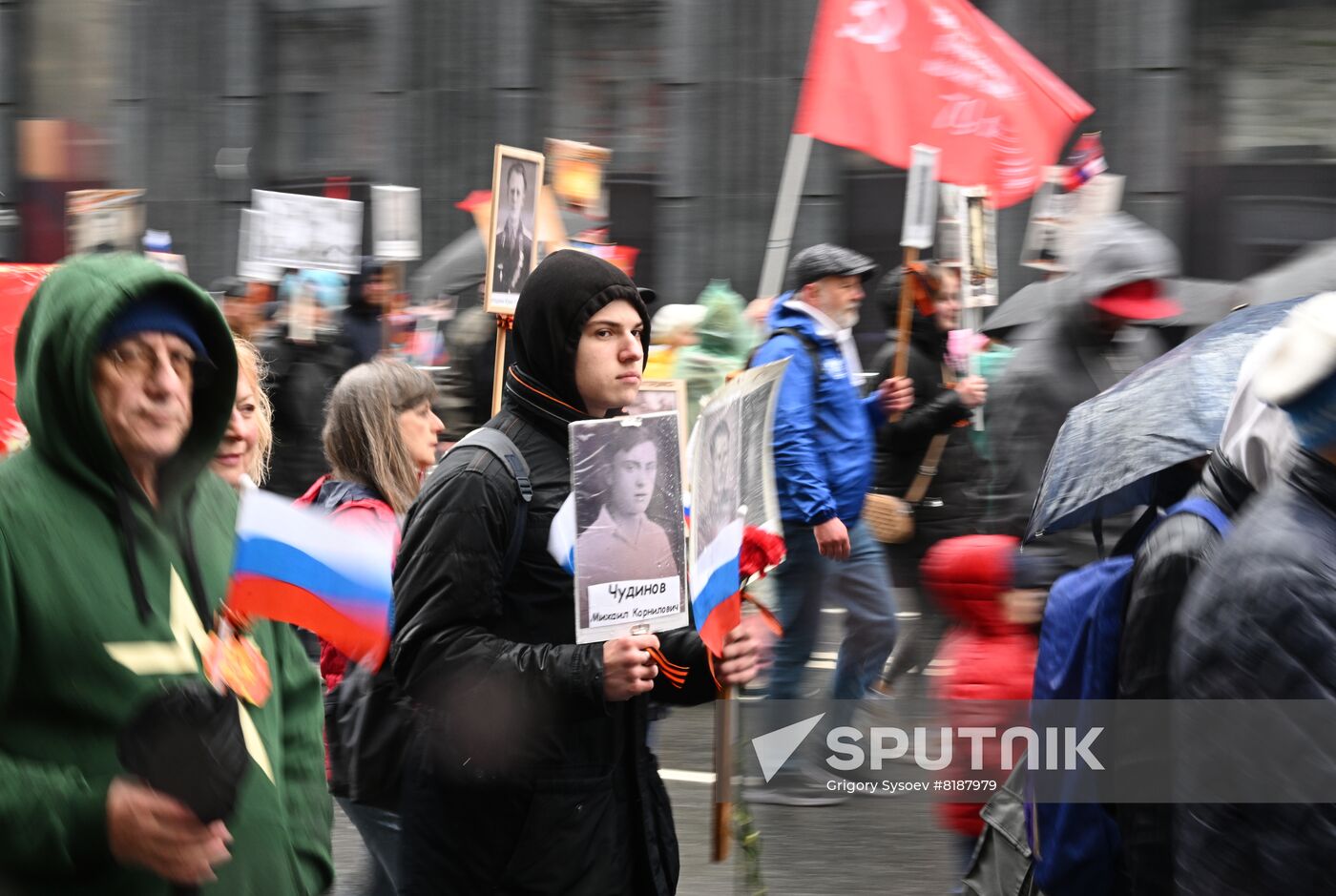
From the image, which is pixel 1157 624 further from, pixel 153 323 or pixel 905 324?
pixel 905 324

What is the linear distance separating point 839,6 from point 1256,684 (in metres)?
5.43

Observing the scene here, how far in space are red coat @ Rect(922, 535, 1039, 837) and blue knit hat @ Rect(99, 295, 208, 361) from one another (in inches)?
75.9

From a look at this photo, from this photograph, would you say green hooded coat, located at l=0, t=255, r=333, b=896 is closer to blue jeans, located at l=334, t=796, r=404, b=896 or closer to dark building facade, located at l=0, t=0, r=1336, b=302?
blue jeans, located at l=334, t=796, r=404, b=896

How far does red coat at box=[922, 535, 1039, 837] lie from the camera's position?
3861 millimetres

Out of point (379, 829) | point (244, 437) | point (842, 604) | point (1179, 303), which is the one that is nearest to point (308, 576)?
point (379, 829)

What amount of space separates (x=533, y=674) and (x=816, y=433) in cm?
354

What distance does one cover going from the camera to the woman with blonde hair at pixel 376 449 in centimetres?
428

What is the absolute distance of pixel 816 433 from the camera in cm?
652

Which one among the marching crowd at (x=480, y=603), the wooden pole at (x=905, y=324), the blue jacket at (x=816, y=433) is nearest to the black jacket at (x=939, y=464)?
the wooden pole at (x=905, y=324)

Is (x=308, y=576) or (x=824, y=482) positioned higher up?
(x=308, y=576)

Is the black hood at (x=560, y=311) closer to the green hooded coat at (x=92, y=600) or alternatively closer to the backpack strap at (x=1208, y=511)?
the green hooded coat at (x=92, y=600)

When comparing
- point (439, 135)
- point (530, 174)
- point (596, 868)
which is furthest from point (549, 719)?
point (439, 135)

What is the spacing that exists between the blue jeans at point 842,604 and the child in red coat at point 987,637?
7.97 feet

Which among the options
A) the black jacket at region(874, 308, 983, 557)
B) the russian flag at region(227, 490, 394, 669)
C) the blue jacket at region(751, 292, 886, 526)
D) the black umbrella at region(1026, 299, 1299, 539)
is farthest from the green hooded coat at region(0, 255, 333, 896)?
the black jacket at region(874, 308, 983, 557)
